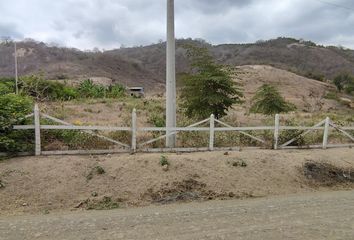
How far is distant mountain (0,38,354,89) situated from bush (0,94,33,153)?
4311 centimetres

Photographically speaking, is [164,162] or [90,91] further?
[90,91]

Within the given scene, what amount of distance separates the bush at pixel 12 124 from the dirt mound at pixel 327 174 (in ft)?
23.6

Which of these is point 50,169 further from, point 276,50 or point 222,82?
point 276,50

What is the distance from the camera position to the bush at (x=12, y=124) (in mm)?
9672

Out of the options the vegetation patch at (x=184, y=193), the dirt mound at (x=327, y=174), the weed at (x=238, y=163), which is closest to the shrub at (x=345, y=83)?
the dirt mound at (x=327, y=174)

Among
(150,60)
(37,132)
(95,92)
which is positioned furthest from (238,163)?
(150,60)

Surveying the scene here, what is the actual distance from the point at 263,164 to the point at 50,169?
Result: 5302 mm

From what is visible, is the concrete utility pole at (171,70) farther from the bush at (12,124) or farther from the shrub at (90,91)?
the shrub at (90,91)

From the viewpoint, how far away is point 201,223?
7.12 m

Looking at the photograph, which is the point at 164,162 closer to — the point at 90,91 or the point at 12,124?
the point at 12,124

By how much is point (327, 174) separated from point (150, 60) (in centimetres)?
9180

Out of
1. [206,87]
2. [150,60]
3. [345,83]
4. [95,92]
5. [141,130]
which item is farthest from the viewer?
[150,60]

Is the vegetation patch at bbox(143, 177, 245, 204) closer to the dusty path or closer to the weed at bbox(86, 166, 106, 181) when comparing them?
the dusty path

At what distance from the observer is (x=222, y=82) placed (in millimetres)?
15375
